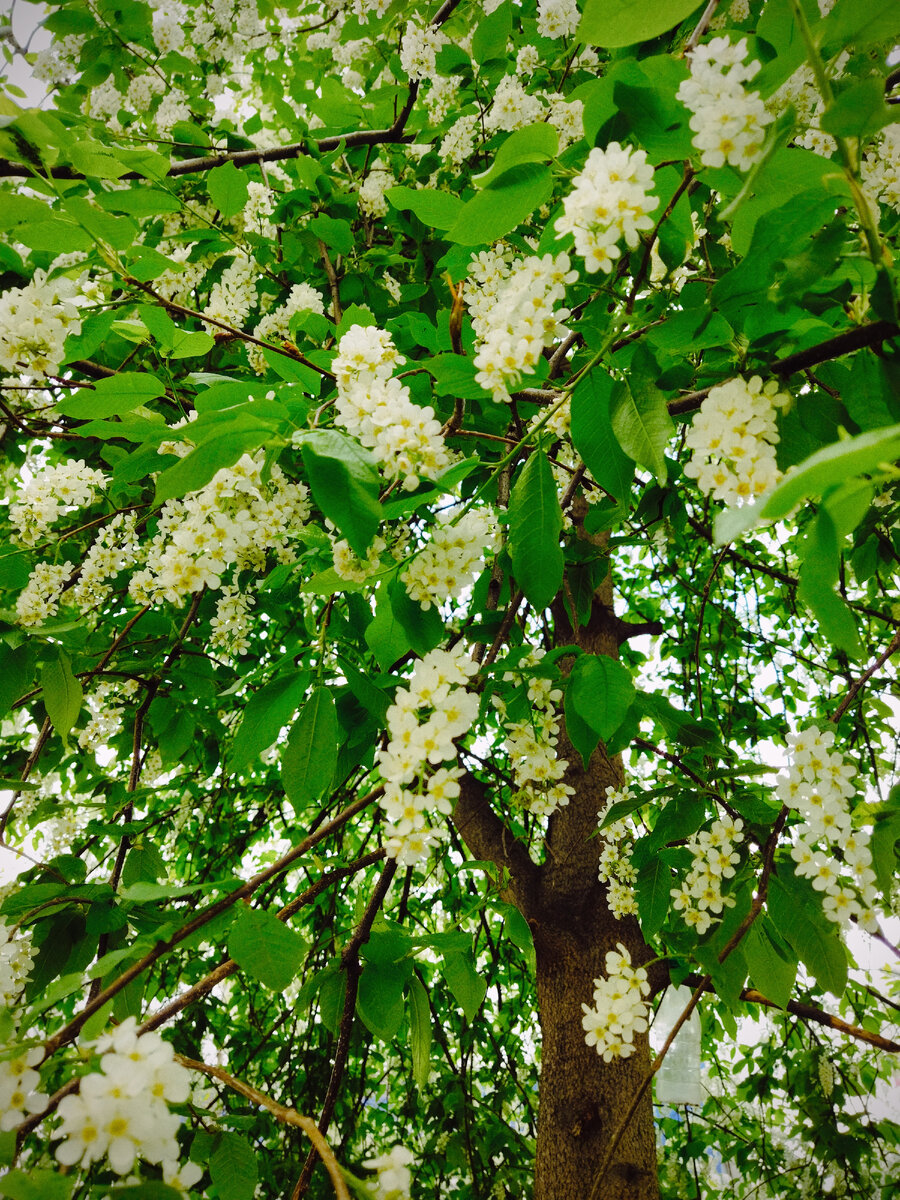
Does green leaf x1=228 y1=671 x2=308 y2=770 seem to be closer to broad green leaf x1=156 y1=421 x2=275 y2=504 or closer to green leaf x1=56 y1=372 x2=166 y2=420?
broad green leaf x1=156 y1=421 x2=275 y2=504

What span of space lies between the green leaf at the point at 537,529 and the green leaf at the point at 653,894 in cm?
79

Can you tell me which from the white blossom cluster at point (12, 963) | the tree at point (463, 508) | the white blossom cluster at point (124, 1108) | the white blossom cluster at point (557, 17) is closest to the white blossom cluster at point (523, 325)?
the tree at point (463, 508)

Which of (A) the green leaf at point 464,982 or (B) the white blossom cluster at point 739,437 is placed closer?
(B) the white blossom cluster at point 739,437

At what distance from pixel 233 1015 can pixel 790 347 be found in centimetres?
589

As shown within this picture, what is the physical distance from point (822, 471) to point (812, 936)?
107 centimetres

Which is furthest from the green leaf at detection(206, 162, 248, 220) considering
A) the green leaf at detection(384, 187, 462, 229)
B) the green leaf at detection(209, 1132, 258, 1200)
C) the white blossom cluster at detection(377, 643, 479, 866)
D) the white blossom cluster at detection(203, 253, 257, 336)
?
the green leaf at detection(209, 1132, 258, 1200)

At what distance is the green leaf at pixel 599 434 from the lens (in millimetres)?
1135

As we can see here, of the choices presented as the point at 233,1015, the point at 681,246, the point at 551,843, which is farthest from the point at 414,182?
the point at 233,1015

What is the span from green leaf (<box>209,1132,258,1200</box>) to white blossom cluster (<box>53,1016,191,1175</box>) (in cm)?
50

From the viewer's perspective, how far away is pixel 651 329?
106cm

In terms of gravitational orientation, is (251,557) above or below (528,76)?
below

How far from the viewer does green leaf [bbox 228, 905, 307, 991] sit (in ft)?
3.39

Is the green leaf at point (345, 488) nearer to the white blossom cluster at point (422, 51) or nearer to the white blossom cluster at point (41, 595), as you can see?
the white blossom cluster at point (41, 595)

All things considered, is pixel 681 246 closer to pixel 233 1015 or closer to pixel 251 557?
pixel 251 557
